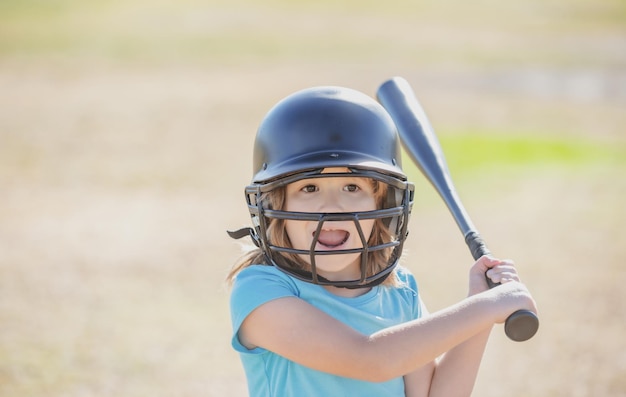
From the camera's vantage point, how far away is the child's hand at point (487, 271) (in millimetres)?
2471

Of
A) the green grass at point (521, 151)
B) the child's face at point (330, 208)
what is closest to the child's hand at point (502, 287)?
the child's face at point (330, 208)

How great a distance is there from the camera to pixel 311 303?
244 centimetres

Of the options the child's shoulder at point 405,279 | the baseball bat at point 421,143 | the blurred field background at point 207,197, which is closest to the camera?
the child's shoulder at point 405,279

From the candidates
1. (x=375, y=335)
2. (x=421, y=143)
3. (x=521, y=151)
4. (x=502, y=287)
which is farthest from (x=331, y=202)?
(x=521, y=151)

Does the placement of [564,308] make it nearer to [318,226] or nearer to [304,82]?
[318,226]

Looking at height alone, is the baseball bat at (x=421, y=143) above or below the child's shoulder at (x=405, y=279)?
above

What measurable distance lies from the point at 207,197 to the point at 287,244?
7270 mm

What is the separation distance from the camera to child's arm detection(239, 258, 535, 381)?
7.39 ft

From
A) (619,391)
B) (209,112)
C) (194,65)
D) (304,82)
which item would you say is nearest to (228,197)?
(619,391)

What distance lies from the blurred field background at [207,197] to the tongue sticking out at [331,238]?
3.76 feet

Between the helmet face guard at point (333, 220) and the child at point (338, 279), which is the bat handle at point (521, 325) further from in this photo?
the helmet face guard at point (333, 220)

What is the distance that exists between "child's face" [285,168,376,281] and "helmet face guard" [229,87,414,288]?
0.04m

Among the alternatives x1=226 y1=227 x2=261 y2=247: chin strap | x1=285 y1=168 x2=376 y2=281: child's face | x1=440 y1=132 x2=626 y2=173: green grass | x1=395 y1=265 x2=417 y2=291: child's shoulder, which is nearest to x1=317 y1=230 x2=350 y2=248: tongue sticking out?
x1=285 y1=168 x2=376 y2=281: child's face

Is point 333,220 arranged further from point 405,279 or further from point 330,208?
point 405,279
